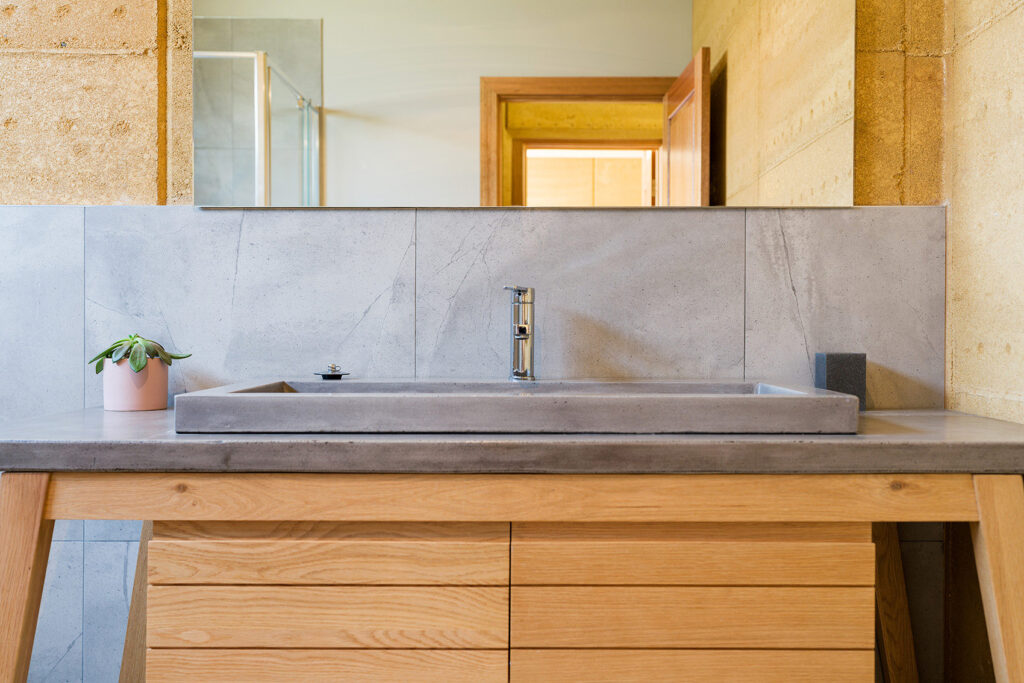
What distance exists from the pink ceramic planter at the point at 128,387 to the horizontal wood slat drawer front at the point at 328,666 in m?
0.53

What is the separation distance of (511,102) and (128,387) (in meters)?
0.96

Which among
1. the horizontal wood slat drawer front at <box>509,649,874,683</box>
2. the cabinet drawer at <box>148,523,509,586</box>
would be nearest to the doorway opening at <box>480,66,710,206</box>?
the cabinet drawer at <box>148,523,509,586</box>

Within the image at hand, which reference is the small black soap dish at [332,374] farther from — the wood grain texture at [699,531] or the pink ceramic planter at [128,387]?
the wood grain texture at [699,531]

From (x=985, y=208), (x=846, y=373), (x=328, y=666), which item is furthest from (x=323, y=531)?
(x=985, y=208)

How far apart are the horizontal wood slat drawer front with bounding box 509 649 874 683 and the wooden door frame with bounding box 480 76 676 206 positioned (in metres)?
0.90

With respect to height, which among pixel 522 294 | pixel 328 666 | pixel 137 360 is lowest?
pixel 328 666

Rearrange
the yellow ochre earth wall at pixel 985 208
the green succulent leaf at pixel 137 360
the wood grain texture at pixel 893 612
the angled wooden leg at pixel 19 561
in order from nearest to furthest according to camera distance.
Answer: the angled wooden leg at pixel 19 561, the yellow ochre earth wall at pixel 985 208, the green succulent leaf at pixel 137 360, the wood grain texture at pixel 893 612

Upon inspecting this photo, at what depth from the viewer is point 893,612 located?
1.42 metres

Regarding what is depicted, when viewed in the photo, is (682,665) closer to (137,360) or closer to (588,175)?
(588,175)

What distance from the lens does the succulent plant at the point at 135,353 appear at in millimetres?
1308

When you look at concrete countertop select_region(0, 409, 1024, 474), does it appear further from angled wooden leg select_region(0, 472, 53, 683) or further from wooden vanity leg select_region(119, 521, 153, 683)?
wooden vanity leg select_region(119, 521, 153, 683)

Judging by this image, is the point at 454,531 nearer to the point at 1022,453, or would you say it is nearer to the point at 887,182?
the point at 1022,453

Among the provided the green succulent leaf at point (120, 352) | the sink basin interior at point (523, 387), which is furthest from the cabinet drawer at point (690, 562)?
the green succulent leaf at point (120, 352)

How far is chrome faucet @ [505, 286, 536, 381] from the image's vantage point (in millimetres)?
1377
